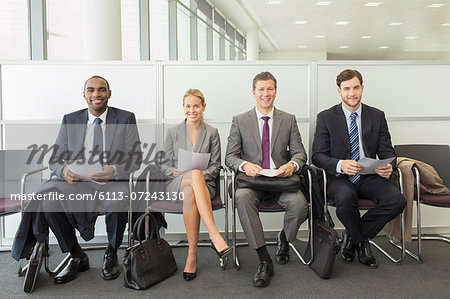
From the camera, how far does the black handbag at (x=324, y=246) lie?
2.57 m

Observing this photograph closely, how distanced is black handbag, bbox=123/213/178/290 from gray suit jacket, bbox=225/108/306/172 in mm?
862

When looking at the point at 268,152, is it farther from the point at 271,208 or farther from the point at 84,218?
the point at 84,218

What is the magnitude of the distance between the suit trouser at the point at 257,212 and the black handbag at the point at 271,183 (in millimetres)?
48

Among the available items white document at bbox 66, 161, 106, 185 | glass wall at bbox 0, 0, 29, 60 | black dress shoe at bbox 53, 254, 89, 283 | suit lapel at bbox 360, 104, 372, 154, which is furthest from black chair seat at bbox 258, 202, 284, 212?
glass wall at bbox 0, 0, 29, 60

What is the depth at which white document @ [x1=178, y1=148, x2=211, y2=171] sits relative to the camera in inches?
117

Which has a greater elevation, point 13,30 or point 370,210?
point 13,30

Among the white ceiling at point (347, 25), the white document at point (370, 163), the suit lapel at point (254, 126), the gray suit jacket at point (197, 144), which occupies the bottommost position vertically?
the white document at point (370, 163)

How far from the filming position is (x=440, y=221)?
3711mm

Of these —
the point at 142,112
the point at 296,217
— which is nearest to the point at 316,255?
the point at 296,217

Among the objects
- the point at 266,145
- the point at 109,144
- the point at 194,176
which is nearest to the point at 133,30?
the point at 109,144

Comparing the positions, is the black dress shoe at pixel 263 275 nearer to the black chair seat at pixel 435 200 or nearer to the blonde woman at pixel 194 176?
the blonde woman at pixel 194 176

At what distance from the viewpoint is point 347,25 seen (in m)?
12.2

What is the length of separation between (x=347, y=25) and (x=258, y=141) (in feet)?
34.8

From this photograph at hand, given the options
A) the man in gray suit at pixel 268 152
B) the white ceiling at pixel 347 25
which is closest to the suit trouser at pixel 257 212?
the man in gray suit at pixel 268 152
